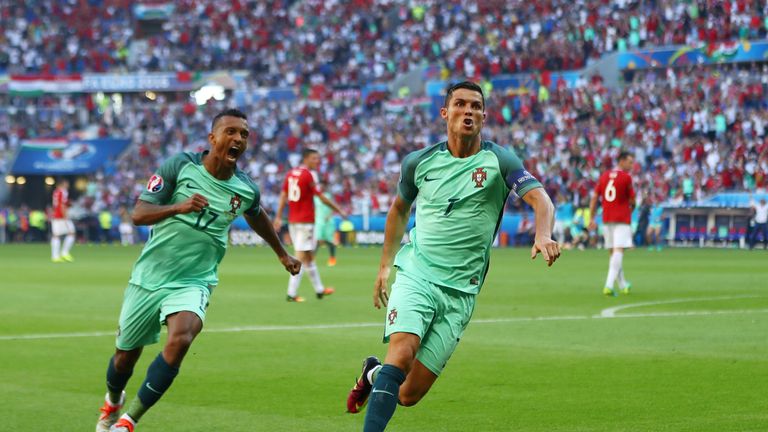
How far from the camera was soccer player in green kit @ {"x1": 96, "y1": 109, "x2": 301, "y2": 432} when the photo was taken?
28.1 ft

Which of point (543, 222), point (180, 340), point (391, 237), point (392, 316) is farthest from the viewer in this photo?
point (391, 237)

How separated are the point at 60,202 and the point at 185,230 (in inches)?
1108

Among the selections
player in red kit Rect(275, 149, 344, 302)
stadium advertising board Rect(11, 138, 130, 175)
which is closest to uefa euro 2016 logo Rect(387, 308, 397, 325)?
player in red kit Rect(275, 149, 344, 302)

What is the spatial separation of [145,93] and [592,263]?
39.4 m

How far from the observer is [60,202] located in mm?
35781

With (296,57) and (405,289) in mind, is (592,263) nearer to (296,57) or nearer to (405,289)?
(405,289)

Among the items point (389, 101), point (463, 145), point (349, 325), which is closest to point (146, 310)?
point (463, 145)

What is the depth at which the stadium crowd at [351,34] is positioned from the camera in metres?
50.0

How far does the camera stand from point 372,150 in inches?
2125

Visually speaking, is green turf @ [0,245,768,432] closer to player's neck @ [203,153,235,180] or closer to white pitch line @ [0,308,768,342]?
white pitch line @ [0,308,768,342]

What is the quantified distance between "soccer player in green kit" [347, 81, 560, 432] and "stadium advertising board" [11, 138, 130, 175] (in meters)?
54.5

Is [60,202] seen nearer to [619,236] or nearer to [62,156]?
[619,236]

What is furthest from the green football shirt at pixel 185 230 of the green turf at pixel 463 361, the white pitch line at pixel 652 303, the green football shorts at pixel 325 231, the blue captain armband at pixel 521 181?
the green football shorts at pixel 325 231

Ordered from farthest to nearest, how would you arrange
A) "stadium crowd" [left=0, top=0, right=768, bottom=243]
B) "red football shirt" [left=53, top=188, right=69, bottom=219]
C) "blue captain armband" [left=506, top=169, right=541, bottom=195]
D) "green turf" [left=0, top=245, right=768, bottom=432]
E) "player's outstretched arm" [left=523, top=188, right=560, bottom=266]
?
1. "stadium crowd" [left=0, top=0, right=768, bottom=243]
2. "red football shirt" [left=53, top=188, right=69, bottom=219]
3. "green turf" [left=0, top=245, right=768, bottom=432]
4. "blue captain armband" [left=506, top=169, right=541, bottom=195]
5. "player's outstretched arm" [left=523, top=188, right=560, bottom=266]
